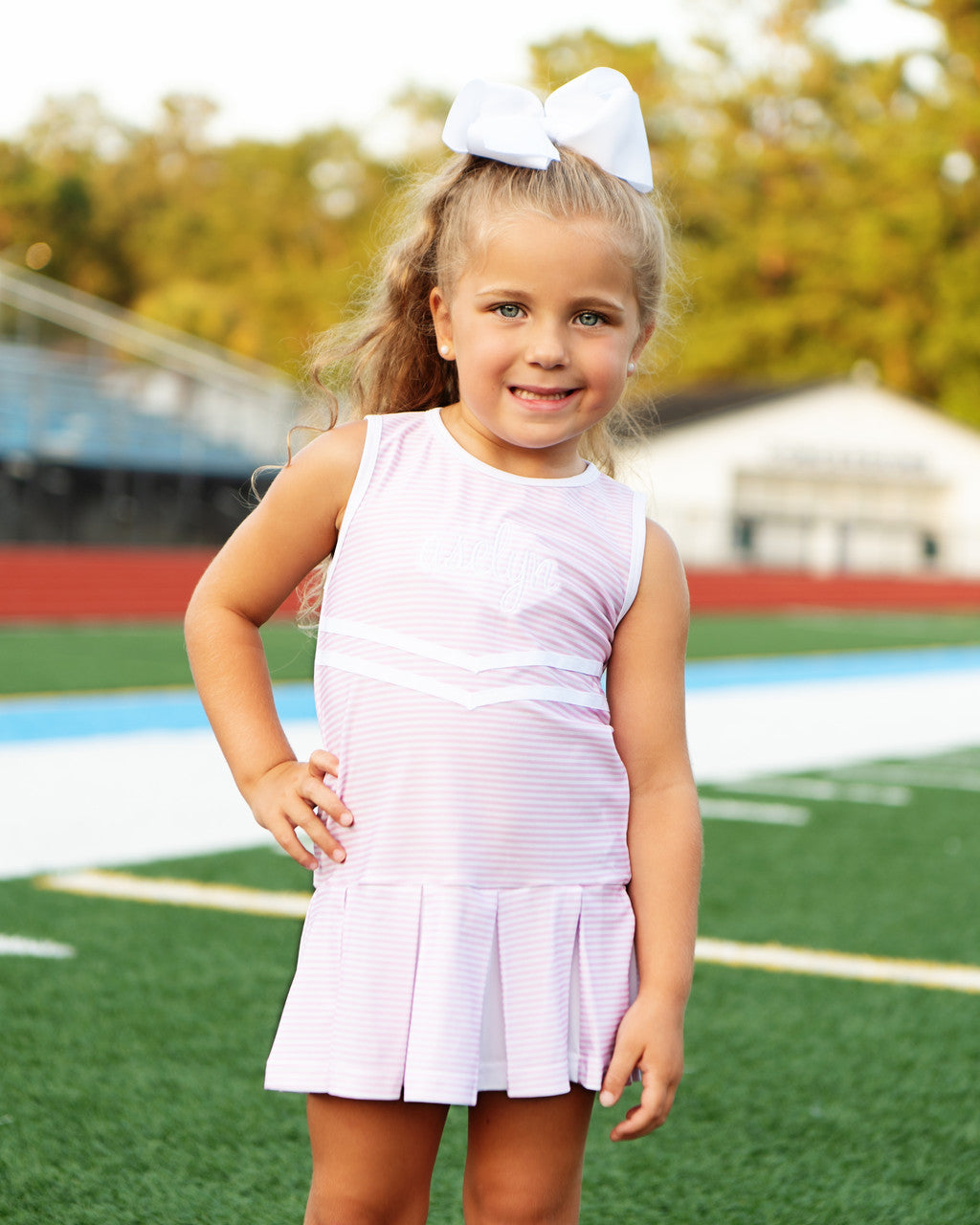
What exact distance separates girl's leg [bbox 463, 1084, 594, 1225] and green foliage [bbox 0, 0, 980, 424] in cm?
5102

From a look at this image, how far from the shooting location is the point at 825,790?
838 centimetres

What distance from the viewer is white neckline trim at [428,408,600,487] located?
7.01 ft

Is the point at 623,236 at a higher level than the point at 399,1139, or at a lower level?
higher

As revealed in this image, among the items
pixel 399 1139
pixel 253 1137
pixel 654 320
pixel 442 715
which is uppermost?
pixel 654 320

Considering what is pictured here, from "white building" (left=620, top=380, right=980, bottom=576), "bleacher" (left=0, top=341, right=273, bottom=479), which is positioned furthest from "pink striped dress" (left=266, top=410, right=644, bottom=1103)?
"white building" (left=620, top=380, right=980, bottom=576)

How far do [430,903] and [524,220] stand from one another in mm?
815

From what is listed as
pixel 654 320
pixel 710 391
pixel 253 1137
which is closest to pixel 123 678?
pixel 253 1137

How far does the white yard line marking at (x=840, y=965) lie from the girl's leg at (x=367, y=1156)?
298 cm

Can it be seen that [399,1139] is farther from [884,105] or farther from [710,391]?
[884,105]

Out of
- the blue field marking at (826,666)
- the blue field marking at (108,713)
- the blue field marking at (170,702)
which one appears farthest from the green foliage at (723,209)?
the blue field marking at (108,713)

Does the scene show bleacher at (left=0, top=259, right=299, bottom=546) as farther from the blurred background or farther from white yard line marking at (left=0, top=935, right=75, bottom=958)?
white yard line marking at (left=0, top=935, right=75, bottom=958)

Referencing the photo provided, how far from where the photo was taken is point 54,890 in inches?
212

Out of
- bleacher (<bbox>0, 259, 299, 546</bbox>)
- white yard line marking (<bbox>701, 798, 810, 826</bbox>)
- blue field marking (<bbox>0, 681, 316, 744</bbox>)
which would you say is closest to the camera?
white yard line marking (<bbox>701, 798, 810, 826</bbox>)

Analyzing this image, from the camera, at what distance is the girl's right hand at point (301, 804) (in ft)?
6.52
